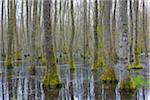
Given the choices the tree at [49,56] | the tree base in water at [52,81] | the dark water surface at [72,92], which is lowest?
the dark water surface at [72,92]

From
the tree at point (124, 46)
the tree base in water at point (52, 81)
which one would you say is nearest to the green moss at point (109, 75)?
the tree at point (124, 46)

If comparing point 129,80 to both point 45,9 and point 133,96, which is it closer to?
point 133,96

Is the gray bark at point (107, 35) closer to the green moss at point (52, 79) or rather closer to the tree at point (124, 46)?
the tree at point (124, 46)

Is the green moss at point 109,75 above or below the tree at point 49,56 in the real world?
below

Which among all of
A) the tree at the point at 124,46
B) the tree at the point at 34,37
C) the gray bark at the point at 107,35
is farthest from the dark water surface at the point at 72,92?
the tree at the point at 34,37

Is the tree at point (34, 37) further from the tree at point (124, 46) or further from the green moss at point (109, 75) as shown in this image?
the tree at point (124, 46)

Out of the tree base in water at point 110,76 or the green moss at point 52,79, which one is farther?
the tree base in water at point 110,76

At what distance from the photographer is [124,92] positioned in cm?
1019

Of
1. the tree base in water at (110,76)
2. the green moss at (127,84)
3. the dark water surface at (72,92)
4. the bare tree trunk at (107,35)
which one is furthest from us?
the bare tree trunk at (107,35)

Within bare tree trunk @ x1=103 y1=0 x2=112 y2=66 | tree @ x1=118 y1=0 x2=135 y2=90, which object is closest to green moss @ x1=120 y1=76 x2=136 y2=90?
tree @ x1=118 y1=0 x2=135 y2=90

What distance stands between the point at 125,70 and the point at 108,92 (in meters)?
0.91

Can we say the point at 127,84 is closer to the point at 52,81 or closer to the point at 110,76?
the point at 110,76

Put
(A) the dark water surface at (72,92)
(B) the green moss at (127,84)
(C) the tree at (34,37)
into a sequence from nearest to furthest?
(A) the dark water surface at (72,92) → (B) the green moss at (127,84) → (C) the tree at (34,37)

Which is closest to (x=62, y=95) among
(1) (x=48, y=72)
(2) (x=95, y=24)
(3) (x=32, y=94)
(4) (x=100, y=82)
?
(3) (x=32, y=94)
